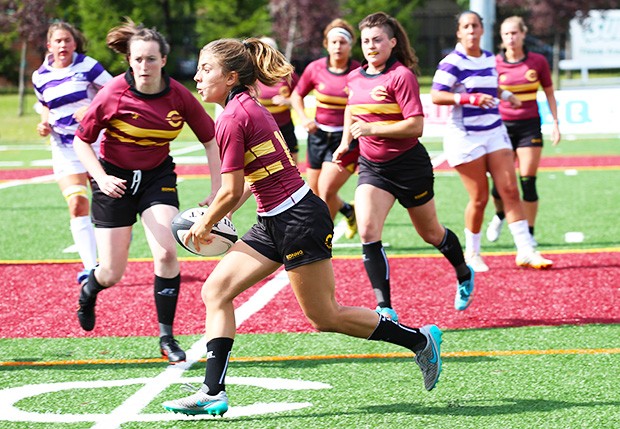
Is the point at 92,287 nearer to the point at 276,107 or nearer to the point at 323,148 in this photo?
the point at 323,148

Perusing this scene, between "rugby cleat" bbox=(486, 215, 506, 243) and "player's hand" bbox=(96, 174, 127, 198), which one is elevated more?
"player's hand" bbox=(96, 174, 127, 198)

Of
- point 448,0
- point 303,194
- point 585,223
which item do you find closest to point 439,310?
point 303,194

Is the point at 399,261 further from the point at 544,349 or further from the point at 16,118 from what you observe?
the point at 16,118

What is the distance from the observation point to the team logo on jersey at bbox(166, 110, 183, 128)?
643cm

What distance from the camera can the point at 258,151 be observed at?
512 centimetres

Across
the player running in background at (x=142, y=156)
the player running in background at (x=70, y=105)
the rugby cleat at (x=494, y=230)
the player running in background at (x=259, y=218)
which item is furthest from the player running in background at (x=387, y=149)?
the rugby cleat at (x=494, y=230)

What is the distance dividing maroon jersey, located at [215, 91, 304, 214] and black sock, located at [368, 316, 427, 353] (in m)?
0.87

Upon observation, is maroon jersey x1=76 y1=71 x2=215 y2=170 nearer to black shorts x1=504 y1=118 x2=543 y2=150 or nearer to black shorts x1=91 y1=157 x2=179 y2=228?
black shorts x1=91 y1=157 x2=179 y2=228

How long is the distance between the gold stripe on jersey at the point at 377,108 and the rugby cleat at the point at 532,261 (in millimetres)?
2677

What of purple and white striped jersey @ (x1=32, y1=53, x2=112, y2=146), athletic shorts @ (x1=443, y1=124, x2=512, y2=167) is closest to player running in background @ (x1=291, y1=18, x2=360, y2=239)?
athletic shorts @ (x1=443, y1=124, x2=512, y2=167)

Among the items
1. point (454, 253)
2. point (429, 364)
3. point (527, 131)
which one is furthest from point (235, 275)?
point (527, 131)

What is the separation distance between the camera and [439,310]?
7.82 meters

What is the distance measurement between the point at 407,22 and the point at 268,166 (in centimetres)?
5321

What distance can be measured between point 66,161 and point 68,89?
60cm
